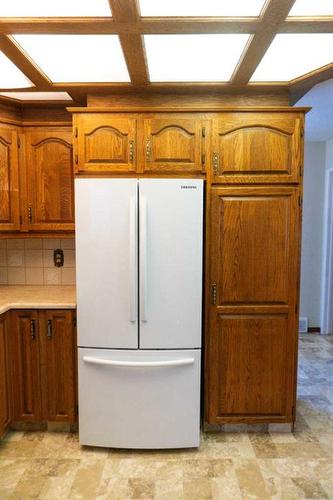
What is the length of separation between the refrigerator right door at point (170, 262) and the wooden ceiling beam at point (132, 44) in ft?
2.02

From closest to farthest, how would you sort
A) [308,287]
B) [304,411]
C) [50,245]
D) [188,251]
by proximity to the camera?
[188,251] → [304,411] → [50,245] → [308,287]

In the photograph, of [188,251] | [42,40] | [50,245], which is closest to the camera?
[42,40]

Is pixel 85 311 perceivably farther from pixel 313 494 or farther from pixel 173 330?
pixel 313 494

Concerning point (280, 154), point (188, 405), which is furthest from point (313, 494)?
point (280, 154)

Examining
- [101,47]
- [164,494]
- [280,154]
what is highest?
[101,47]

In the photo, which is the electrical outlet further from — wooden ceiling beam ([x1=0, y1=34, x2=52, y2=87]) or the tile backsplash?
wooden ceiling beam ([x1=0, y1=34, x2=52, y2=87])

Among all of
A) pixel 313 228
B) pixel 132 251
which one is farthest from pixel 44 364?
pixel 313 228

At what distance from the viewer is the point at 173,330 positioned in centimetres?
206

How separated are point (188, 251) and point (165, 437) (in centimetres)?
120

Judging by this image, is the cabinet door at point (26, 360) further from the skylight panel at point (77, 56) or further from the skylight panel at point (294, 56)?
the skylight panel at point (294, 56)

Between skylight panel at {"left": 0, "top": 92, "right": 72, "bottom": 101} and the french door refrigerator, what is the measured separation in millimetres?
831

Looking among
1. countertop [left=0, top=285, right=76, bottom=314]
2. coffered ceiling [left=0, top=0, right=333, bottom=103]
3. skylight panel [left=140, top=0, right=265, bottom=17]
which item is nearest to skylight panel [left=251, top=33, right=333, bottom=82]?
coffered ceiling [left=0, top=0, right=333, bottom=103]

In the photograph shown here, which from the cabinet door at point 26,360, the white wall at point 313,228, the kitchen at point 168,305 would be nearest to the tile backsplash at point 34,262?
the kitchen at point 168,305

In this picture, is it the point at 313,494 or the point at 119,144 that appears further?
the point at 119,144
